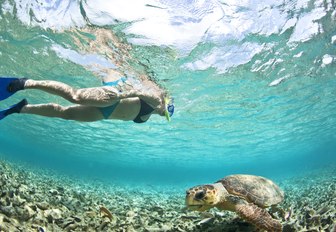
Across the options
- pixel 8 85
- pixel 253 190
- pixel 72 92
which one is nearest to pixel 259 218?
pixel 253 190

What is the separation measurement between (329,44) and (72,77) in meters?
16.7

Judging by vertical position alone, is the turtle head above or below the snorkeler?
below

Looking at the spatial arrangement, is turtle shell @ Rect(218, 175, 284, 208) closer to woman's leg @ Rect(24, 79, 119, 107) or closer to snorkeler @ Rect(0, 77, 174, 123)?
snorkeler @ Rect(0, 77, 174, 123)

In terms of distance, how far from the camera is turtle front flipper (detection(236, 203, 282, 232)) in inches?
135

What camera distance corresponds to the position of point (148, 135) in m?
32.7

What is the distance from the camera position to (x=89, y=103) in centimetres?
524

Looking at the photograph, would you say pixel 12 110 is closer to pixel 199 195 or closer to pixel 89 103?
pixel 89 103

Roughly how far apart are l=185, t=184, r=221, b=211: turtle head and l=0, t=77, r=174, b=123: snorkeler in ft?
9.34

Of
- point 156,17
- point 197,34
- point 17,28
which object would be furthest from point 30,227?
point 17,28

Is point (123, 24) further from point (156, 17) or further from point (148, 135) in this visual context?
point (148, 135)

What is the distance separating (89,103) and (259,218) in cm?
391

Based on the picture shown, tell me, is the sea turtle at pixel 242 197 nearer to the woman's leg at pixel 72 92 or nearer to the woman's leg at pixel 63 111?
the woman's leg at pixel 72 92

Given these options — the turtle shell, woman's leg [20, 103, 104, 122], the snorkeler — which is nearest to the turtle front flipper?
the turtle shell

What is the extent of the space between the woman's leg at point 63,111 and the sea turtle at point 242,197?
3.52m
